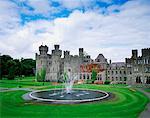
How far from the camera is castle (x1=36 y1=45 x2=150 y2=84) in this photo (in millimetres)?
45406

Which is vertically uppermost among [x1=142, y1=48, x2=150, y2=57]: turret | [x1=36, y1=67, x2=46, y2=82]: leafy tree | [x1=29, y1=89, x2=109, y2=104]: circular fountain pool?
[x1=142, y1=48, x2=150, y2=57]: turret

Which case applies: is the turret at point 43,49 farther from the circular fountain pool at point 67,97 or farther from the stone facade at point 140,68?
the circular fountain pool at point 67,97

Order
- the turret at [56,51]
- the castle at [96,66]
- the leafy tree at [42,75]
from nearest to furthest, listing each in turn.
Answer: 1. the castle at [96,66]
2. the leafy tree at [42,75]
3. the turret at [56,51]

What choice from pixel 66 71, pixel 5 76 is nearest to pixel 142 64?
pixel 66 71

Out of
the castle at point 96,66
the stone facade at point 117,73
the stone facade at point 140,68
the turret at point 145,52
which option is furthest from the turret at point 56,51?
the turret at point 145,52

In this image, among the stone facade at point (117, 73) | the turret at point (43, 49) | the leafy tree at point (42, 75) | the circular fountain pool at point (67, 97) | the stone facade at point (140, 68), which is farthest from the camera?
the turret at point (43, 49)

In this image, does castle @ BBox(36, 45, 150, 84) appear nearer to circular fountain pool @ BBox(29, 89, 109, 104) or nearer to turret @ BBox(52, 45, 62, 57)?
turret @ BBox(52, 45, 62, 57)

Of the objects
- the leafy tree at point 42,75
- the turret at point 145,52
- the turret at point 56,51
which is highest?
the turret at point 56,51

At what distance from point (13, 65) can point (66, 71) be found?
54.8 feet

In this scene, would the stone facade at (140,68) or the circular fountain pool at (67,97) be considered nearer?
the circular fountain pool at (67,97)

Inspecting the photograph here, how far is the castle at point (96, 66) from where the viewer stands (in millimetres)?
45406

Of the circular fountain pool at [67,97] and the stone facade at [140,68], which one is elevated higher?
the stone facade at [140,68]

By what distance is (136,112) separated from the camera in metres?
19.7

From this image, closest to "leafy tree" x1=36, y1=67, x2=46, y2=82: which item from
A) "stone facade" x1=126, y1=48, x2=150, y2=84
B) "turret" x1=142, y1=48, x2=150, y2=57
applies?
"stone facade" x1=126, y1=48, x2=150, y2=84
